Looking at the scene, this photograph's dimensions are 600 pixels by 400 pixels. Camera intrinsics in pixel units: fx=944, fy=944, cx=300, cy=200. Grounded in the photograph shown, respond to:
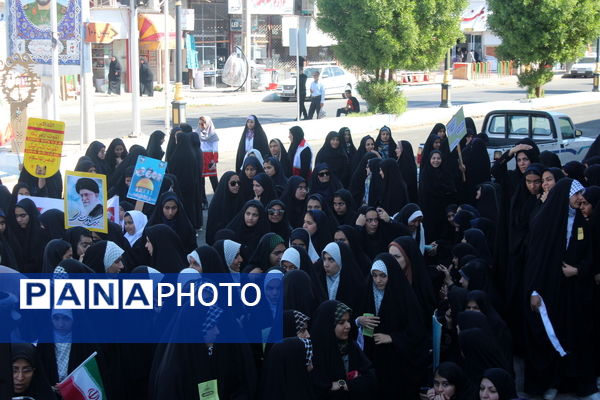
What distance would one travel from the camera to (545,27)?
25.5m

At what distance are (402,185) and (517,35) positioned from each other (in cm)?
1681

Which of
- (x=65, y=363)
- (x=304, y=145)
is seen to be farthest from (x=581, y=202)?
(x=304, y=145)

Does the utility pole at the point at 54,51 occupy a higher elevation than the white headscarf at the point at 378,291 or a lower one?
higher

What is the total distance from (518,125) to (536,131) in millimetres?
274

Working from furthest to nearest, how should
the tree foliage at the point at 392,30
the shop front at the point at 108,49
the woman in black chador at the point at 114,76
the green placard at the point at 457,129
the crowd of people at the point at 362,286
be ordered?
the shop front at the point at 108,49 < the woman in black chador at the point at 114,76 < the tree foliage at the point at 392,30 < the green placard at the point at 457,129 < the crowd of people at the point at 362,286

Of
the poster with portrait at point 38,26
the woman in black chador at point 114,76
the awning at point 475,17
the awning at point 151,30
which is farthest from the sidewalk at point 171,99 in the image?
the awning at point 475,17

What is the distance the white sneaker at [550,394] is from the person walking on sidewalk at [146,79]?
2770 cm

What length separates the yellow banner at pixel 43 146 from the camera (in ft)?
32.3

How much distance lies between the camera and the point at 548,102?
1147 inches

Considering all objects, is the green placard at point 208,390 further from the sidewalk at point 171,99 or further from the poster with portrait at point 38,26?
the sidewalk at point 171,99

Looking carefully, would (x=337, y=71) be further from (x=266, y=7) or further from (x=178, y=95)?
(x=178, y=95)

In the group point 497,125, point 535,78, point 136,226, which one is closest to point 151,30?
point 535,78

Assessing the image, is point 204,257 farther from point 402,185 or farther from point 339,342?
point 402,185

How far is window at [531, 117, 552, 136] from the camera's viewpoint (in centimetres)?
1376
